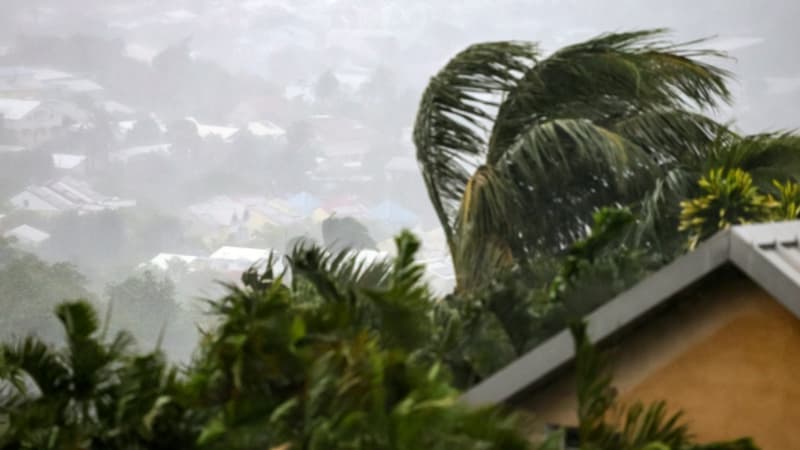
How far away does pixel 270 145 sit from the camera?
152 feet

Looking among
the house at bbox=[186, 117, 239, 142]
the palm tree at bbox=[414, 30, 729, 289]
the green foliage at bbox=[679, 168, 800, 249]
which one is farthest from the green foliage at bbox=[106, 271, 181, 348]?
the green foliage at bbox=[679, 168, 800, 249]

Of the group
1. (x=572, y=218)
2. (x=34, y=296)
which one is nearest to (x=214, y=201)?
(x=34, y=296)

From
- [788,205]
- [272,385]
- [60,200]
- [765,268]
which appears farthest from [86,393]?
[60,200]

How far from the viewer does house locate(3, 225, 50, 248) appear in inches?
1517

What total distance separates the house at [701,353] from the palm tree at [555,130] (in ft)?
14.8

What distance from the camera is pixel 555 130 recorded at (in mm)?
10477

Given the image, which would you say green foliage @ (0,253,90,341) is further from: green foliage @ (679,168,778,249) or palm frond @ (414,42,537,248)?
green foliage @ (679,168,778,249)

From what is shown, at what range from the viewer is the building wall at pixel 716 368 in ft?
18.3

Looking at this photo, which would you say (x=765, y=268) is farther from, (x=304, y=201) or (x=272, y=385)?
(x=304, y=201)

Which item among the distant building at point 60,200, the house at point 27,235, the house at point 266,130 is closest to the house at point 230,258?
the distant building at point 60,200

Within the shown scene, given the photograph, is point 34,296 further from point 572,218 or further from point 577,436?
point 577,436

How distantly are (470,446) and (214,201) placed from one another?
3834 centimetres

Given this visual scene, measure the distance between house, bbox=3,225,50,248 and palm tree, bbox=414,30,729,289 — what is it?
94.1 feet

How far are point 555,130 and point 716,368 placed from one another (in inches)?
198
